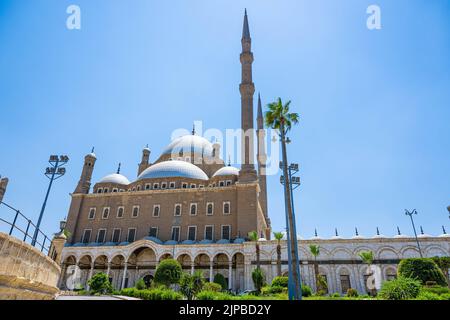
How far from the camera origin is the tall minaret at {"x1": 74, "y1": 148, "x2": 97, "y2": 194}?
42125 millimetres

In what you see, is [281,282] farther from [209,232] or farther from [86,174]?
[86,174]

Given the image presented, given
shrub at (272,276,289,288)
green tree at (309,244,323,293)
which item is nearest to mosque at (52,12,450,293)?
green tree at (309,244,323,293)

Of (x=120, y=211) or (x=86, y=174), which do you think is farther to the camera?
(x=86, y=174)

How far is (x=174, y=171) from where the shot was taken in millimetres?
42031

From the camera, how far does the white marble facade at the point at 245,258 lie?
27953 mm

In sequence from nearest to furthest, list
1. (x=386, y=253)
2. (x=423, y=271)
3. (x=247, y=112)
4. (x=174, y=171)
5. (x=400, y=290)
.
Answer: (x=400, y=290)
(x=423, y=271)
(x=386, y=253)
(x=247, y=112)
(x=174, y=171)

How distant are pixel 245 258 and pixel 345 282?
30.9ft

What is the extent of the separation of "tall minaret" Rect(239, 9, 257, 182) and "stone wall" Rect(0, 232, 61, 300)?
27.6 m

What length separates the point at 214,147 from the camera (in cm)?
5088

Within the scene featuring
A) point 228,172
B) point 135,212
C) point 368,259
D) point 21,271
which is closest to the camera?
point 21,271

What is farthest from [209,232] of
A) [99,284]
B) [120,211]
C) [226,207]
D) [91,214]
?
[91,214]

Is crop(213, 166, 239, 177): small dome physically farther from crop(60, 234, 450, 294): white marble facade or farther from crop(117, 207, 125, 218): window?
crop(117, 207, 125, 218): window

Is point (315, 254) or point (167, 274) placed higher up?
point (315, 254)
